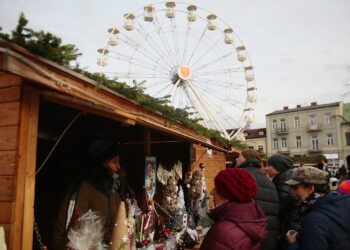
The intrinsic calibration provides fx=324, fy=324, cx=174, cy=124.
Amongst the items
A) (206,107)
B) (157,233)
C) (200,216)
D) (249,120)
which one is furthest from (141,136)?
(249,120)

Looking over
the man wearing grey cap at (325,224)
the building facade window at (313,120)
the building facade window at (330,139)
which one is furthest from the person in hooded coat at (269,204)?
the building facade window at (313,120)

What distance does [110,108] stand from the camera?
2625 millimetres

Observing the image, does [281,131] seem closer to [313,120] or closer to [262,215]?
[313,120]

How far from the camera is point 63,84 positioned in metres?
2.37

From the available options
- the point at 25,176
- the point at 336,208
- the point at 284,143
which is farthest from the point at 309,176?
the point at 284,143

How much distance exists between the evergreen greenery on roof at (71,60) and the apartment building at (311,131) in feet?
144

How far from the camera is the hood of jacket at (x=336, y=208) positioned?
6.86 feet

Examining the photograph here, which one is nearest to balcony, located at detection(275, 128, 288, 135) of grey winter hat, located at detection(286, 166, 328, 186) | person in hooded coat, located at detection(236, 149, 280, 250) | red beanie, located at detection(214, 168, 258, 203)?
person in hooded coat, located at detection(236, 149, 280, 250)

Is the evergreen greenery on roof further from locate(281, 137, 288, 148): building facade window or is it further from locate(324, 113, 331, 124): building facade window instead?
Answer: locate(281, 137, 288, 148): building facade window

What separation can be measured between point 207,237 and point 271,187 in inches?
47.2

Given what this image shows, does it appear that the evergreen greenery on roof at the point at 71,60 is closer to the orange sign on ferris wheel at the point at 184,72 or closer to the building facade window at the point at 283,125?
the orange sign on ferris wheel at the point at 184,72

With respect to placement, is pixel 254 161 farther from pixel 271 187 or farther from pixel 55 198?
pixel 55 198

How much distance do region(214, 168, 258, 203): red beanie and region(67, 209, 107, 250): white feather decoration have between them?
3.79 feet

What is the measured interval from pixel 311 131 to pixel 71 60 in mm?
48638
